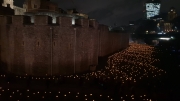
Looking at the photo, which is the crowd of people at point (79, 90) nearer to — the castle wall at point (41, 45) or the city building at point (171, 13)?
the castle wall at point (41, 45)

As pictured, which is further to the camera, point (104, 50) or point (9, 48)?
point (104, 50)

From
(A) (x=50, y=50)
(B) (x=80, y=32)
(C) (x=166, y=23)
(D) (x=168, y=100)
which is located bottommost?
(D) (x=168, y=100)

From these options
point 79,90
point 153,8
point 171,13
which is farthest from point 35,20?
point 153,8

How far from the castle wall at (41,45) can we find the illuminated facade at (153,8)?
589 ft

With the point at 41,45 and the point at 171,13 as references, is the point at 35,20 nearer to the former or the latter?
the point at 41,45

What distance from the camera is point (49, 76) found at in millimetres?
19172

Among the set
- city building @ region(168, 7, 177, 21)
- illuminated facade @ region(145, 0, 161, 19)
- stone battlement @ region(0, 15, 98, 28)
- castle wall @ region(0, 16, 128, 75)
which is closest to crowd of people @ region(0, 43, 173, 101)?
castle wall @ region(0, 16, 128, 75)

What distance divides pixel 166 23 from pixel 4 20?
120 meters

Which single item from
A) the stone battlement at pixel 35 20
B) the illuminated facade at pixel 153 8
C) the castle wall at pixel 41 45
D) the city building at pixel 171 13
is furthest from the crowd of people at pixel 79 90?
the illuminated facade at pixel 153 8

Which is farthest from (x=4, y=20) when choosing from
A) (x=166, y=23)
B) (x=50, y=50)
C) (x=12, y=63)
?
(x=166, y=23)

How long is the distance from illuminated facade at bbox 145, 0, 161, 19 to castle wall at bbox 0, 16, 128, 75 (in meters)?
180

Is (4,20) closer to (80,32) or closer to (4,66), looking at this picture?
(4,66)

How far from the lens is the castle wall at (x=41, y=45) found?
19.1m

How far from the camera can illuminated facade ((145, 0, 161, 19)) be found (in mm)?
188250
